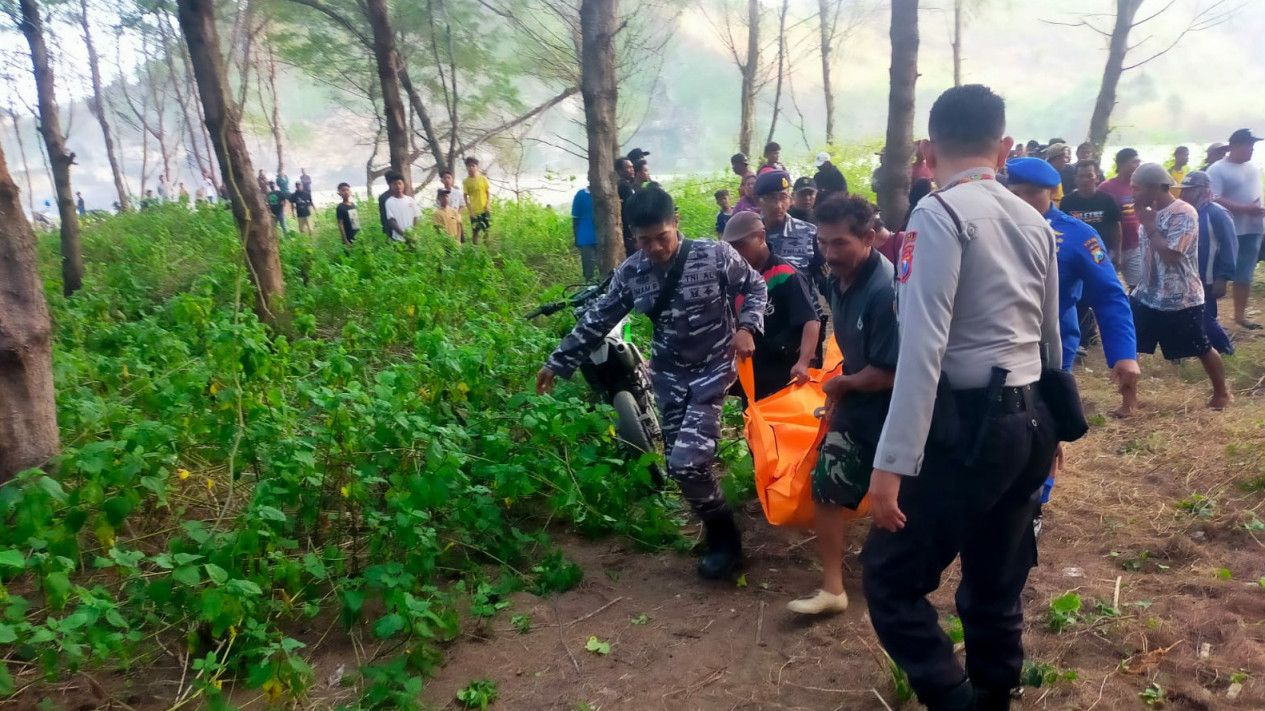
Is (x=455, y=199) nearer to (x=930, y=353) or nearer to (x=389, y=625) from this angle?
(x=389, y=625)

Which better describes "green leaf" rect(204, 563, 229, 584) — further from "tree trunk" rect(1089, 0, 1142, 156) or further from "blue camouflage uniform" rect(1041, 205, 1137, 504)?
"tree trunk" rect(1089, 0, 1142, 156)

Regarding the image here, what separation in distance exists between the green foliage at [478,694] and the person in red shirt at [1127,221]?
7.08 m

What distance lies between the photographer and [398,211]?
430 inches

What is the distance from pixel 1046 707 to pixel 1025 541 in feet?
2.24

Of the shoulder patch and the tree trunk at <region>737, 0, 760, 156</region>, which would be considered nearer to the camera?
the shoulder patch

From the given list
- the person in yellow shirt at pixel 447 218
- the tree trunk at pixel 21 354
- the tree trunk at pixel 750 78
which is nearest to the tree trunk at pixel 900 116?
the tree trunk at pixel 21 354

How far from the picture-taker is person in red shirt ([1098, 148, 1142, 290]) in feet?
25.3

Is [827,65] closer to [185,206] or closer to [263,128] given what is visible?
[185,206]

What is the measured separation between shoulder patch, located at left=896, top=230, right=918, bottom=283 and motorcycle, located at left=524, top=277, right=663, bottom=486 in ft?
8.40

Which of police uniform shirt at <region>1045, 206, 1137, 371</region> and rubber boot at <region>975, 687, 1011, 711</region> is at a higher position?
police uniform shirt at <region>1045, 206, 1137, 371</region>

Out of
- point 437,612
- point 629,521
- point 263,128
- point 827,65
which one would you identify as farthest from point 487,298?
point 263,128

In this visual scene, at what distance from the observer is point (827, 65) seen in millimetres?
21875

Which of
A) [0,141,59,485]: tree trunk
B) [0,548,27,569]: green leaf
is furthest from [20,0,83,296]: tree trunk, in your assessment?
[0,548,27,569]: green leaf

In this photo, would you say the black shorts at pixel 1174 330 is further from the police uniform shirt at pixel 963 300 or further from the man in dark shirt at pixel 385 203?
the man in dark shirt at pixel 385 203
